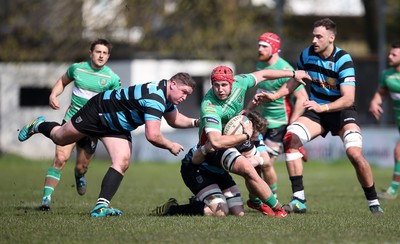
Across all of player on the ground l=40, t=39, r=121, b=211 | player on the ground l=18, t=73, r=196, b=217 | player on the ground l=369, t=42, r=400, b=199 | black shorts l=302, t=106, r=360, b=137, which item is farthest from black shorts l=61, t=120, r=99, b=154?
player on the ground l=369, t=42, r=400, b=199

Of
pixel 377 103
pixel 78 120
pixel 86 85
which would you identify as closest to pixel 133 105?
pixel 78 120

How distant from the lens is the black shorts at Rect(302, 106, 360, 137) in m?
10.3

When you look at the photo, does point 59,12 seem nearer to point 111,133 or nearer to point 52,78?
point 52,78

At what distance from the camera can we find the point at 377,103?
1296 centimetres

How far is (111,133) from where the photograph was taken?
Answer: 9.75 m

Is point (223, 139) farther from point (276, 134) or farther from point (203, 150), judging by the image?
point (276, 134)

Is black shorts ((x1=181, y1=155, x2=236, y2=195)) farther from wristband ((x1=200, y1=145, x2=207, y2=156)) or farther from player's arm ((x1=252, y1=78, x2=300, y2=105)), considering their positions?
Answer: player's arm ((x1=252, y1=78, x2=300, y2=105))

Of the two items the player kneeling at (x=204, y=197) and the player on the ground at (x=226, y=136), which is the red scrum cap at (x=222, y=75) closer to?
the player on the ground at (x=226, y=136)

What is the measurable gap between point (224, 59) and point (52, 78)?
626 centimetres

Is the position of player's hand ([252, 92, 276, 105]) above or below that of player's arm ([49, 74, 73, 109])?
below

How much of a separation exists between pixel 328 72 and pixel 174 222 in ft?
9.30

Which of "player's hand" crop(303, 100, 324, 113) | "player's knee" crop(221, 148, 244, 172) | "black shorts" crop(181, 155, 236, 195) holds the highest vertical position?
"player's hand" crop(303, 100, 324, 113)

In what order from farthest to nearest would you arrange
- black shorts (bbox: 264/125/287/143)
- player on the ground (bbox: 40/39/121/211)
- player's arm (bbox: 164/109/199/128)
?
black shorts (bbox: 264/125/287/143)
player on the ground (bbox: 40/39/121/211)
player's arm (bbox: 164/109/199/128)

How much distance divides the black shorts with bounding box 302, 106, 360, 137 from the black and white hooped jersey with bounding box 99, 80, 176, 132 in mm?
1897
